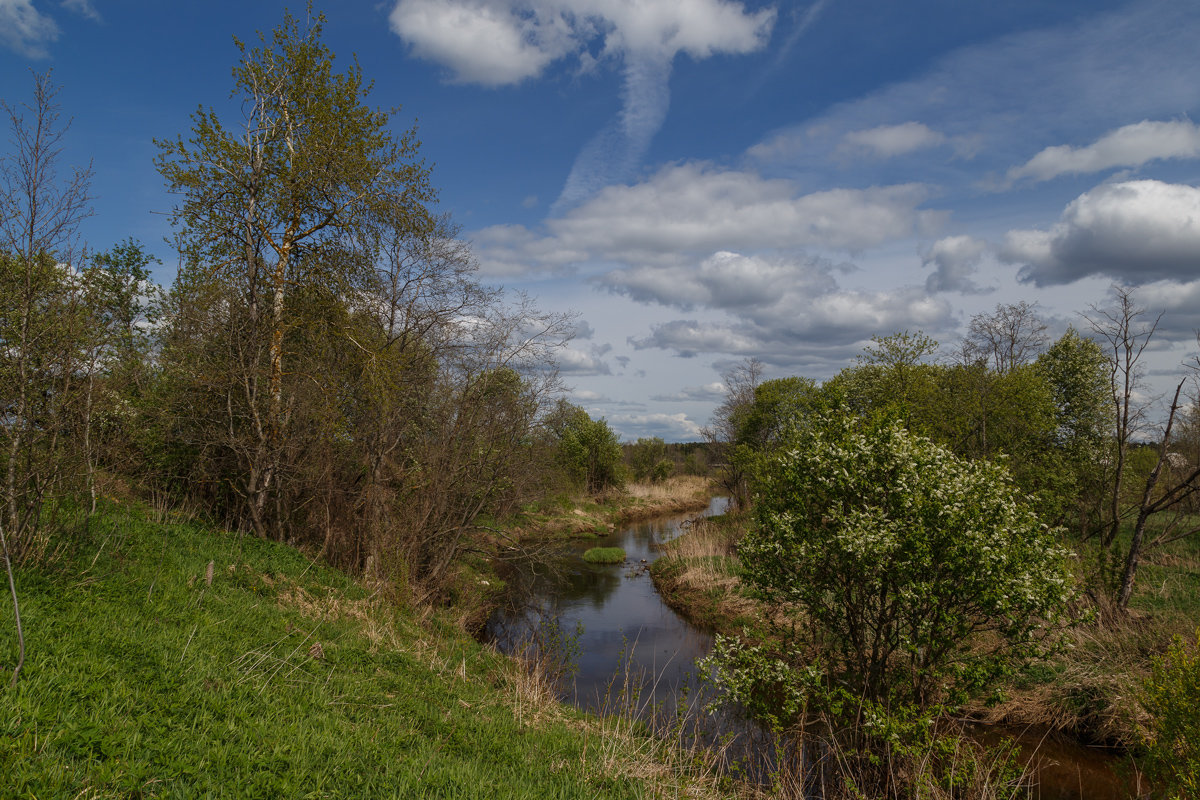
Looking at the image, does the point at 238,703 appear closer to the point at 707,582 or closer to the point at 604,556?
the point at 707,582

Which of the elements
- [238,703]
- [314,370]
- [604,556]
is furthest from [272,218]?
[604,556]

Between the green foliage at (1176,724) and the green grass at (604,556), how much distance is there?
19027mm

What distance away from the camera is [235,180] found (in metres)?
11.6

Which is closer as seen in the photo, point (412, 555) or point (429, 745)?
point (429, 745)

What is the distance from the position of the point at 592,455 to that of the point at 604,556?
15689 mm

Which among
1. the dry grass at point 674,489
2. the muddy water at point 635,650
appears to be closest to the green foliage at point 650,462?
the dry grass at point 674,489

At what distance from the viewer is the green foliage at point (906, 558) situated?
6719 millimetres

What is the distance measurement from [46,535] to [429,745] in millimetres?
4925

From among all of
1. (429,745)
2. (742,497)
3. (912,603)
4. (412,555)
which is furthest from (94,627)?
(742,497)

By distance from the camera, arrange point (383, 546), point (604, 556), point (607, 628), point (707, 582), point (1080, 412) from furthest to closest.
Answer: point (604, 556) → point (1080, 412) → point (707, 582) → point (607, 628) → point (383, 546)

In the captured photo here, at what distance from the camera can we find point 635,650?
45.4 ft

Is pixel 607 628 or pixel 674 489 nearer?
pixel 607 628

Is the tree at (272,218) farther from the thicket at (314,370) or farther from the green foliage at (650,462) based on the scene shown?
the green foliage at (650,462)

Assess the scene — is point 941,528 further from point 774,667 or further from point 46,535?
point 46,535
